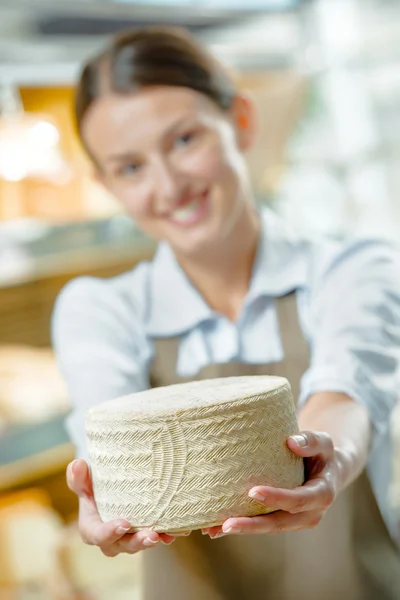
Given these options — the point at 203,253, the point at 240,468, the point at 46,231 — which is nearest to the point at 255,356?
the point at 203,253

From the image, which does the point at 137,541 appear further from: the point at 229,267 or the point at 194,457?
the point at 229,267

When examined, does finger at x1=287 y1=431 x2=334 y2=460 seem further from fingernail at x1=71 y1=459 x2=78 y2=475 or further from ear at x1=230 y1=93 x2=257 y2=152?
ear at x1=230 y1=93 x2=257 y2=152

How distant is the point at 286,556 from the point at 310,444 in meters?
0.26

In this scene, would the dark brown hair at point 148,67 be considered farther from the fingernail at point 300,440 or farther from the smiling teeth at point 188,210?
the fingernail at point 300,440

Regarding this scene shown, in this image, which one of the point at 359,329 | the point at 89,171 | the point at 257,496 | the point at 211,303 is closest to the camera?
the point at 257,496

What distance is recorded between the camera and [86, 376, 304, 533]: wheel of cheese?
1.65ft

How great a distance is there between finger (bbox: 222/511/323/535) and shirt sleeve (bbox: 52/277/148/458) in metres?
0.22

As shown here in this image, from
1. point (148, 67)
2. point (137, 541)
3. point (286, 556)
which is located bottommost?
point (286, 556)

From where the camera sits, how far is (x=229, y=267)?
772 mm

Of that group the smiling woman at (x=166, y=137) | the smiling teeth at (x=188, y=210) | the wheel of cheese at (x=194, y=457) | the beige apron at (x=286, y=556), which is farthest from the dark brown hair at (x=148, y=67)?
the wheel of cheese at (x=194, y=457)

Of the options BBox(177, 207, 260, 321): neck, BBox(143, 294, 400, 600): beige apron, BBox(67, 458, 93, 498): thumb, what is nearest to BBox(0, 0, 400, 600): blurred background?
BBox(143, 294, 400, 600): beige apron

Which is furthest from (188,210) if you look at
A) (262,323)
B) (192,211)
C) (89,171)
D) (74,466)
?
(89,171)

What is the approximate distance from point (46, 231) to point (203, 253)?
0.46 meters

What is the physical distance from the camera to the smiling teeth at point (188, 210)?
74 cm
